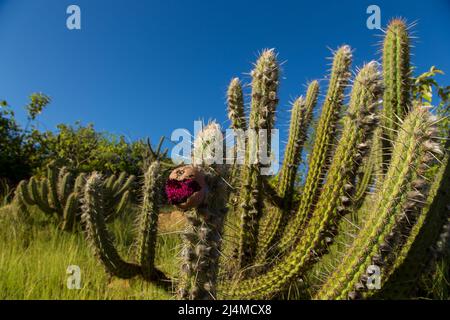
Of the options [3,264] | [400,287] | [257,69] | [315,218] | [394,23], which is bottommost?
[3,264]

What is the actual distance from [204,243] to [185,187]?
304 millimetres

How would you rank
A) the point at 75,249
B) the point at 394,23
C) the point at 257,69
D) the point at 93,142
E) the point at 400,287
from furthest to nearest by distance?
the point at 93,142
the point at 75,249
the point at 394,23
the point at 257,69
the point at 400,287

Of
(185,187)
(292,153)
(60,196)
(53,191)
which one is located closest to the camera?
(185,187)

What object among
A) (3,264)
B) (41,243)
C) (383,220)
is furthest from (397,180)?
(41,243)

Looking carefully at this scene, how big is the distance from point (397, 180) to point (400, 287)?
26.0 inches

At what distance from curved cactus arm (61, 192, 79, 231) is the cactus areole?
11.8 ft

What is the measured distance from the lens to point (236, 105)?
9.70ft

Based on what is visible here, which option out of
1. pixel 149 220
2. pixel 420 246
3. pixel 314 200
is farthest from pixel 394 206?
pixel 149 220

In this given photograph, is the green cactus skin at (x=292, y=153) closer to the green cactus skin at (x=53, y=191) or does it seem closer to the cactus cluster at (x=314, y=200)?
the cactus cluster at (x=314, y=200)

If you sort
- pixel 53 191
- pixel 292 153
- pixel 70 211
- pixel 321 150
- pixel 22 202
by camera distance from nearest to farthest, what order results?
pixel 321 150 < pixel 292 153 < pixel 70 211 < pixel 53 191 < pixel 22 202

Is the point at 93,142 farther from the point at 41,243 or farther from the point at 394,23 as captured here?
the point at 394,23

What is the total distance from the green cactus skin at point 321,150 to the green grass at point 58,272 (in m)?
0.91

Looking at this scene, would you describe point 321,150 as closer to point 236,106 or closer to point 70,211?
point 236,106
